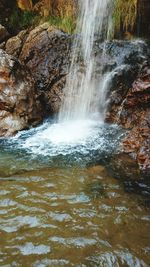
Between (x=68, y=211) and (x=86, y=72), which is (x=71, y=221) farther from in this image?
(x=86, y=72)

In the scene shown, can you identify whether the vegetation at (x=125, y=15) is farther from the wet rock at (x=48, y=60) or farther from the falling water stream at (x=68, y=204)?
the falling water stream at (x=68, y=204)

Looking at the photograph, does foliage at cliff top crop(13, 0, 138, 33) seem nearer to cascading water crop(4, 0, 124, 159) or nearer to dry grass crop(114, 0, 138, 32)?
dry grass crop(114, 0, 138, 32)

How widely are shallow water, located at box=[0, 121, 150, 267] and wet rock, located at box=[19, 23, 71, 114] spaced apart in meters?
2.76

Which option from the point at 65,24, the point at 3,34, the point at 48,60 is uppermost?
the point at 65,24

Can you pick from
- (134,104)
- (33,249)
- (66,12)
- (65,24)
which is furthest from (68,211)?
(66,12)

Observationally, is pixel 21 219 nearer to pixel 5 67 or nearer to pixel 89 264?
pixel 89 264

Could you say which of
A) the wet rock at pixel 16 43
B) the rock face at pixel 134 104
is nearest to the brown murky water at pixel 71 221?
the rock face at pixel 134 104

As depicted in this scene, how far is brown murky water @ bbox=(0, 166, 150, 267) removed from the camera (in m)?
3.54

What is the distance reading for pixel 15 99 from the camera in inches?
322

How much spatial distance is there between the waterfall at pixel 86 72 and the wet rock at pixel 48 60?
24cm

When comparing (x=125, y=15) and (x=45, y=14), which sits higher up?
(x=45, y=14)

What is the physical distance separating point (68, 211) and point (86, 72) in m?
5.31

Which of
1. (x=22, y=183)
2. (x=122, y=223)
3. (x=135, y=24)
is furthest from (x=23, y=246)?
(x=135, y=24)

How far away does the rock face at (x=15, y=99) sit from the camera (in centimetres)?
794
